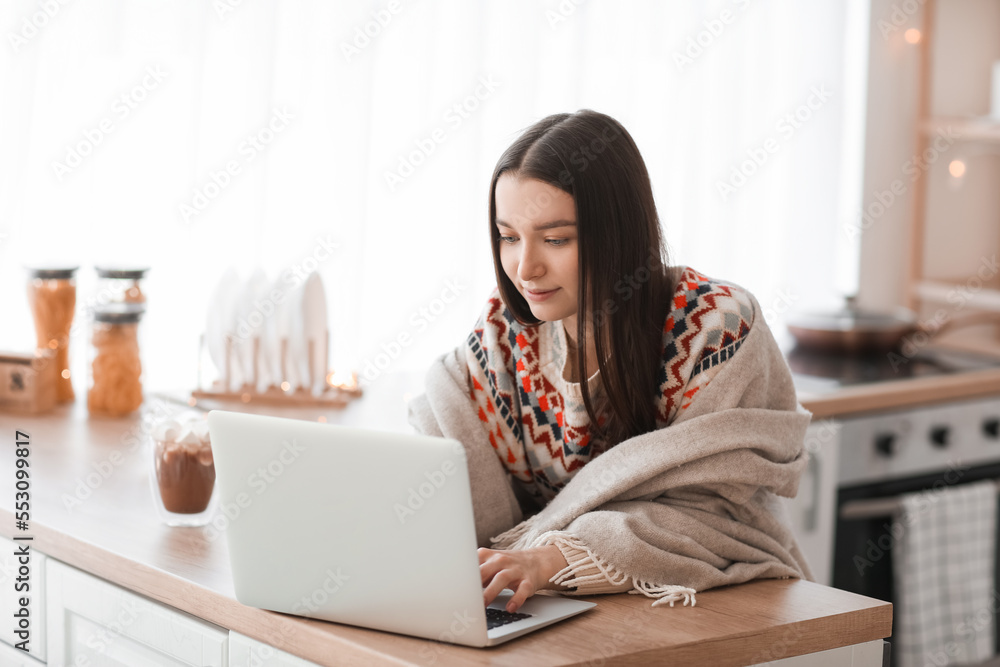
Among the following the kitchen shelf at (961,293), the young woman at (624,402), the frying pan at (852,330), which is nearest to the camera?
the young woman at (624,402)

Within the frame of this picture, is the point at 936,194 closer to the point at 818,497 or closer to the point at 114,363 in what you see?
the point at 818,497

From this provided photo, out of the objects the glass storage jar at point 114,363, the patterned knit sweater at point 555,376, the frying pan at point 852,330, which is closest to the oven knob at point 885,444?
the frying pan at point 852,330

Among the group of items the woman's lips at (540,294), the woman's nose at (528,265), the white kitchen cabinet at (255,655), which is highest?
the woman's nose at (528,265)

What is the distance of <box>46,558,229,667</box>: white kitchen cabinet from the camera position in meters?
1.13

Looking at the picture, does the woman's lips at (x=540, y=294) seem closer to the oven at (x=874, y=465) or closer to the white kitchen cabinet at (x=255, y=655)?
the white kitchen cabinet at (x=255, y=655)

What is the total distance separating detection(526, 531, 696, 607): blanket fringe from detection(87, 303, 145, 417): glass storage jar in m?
0.98

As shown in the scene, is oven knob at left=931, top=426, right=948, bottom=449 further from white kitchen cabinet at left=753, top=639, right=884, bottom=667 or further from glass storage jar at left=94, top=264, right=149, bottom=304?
glass storage jar at left=94, top=264, right=149, bottom=304

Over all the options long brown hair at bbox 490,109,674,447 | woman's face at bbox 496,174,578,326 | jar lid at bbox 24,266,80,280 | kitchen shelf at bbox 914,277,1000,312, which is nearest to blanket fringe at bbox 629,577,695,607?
long brown hair at bbox 490,109,674,447

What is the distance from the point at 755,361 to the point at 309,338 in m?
0.95

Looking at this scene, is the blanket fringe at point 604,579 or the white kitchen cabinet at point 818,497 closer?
the blanket fringe at point 604,579

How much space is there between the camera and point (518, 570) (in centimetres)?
111

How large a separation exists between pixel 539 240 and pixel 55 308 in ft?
3.45

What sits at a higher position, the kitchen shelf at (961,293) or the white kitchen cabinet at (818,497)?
the kitchen shelf at (961,293)

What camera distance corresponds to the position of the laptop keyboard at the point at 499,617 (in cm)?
103
